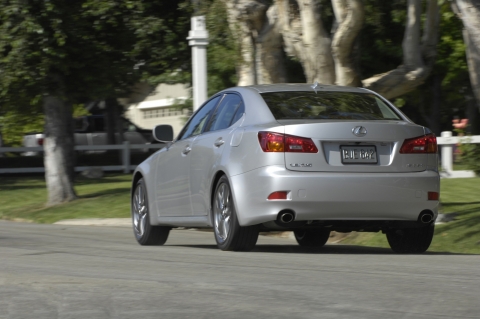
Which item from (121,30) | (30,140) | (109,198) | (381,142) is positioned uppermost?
(381,142)

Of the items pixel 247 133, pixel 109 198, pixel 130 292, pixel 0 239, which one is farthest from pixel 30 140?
pixel 130 292

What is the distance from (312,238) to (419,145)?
8.90 ft

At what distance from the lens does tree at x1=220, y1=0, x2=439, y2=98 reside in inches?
516

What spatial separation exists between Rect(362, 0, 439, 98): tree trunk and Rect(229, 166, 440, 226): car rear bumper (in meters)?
5.00

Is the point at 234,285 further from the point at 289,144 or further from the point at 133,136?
the point at 133,136

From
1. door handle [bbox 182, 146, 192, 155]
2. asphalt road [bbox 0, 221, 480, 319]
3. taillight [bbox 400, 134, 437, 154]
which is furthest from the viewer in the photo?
door handle [bbox 182, 146, 192, 155]

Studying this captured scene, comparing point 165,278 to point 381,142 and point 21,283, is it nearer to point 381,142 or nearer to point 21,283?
point 21,283

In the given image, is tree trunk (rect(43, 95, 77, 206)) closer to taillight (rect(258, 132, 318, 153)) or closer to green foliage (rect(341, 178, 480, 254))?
green foliage (rect(341, 178, 480, 254))

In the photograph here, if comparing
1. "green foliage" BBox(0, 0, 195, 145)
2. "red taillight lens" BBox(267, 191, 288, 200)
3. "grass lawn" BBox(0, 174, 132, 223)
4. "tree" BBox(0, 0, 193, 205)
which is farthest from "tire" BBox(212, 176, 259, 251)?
"tree" BBox(0, 0, 193, 205)

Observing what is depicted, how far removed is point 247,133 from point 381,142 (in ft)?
3.78

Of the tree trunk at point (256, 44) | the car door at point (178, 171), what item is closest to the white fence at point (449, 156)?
the tree trunk at point (256, 44)

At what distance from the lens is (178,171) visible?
10.7 metres

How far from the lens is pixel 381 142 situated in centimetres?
891

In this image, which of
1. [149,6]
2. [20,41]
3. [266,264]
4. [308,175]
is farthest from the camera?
[149,6]
